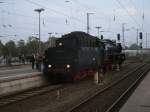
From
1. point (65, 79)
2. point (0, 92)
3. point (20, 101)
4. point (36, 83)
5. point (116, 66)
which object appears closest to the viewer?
point (20, 101)

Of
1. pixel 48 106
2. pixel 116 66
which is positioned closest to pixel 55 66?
pixel 48 106

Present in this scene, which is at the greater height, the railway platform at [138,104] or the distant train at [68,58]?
the distant train at [68,58]

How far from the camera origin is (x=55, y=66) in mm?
22719

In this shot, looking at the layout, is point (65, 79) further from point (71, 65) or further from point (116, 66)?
point (116, 66)

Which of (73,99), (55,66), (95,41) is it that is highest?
(95,41)

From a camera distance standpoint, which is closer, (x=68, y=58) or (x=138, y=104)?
(x=138, y=104)

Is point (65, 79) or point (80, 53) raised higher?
point (80, 53)

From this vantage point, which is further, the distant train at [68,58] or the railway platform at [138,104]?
the distant train at [68,58]

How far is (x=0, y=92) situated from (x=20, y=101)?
2240mm

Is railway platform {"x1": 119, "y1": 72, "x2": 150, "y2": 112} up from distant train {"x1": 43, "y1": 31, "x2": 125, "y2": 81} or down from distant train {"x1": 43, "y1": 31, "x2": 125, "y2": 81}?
down

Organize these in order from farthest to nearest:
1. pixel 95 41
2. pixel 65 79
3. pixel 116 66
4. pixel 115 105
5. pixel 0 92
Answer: pixel 116 66 → pixel 95 41 → pixel 65 79 → pixel 0 92 → pixel 115 105

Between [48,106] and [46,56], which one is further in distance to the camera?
[46,56]

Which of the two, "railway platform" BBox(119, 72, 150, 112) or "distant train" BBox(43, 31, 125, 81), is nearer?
"railway platform" BBox(119, 72, 150, 112)

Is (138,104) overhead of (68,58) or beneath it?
beneath
